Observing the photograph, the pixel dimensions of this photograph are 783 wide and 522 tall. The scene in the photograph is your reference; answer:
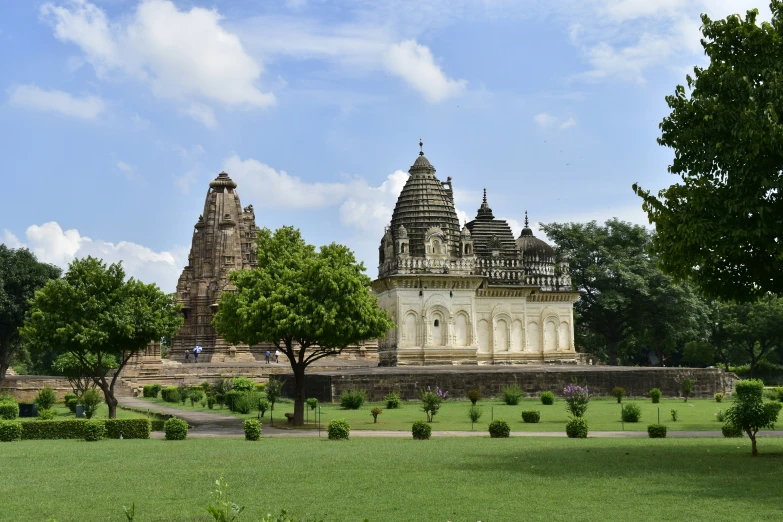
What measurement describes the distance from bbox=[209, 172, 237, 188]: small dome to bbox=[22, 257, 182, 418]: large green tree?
121ft

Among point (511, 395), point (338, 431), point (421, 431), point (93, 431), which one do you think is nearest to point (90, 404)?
point (93, 431)

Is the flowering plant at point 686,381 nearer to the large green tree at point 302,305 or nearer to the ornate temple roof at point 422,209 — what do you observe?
the ornate temple roof at point 422,209

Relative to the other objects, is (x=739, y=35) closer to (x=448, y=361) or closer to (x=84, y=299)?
(x=84, y=299)

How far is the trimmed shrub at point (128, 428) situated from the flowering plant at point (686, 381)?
83.8 feet

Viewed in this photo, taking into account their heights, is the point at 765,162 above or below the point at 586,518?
above

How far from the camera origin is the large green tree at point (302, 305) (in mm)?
28188

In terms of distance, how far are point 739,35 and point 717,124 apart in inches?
86.8

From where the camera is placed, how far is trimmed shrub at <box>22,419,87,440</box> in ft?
80.2

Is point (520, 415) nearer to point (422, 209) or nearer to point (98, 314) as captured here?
point (98, 314)

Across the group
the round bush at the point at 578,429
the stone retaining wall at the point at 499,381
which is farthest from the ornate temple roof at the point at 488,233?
the round bush at the point at 578,429

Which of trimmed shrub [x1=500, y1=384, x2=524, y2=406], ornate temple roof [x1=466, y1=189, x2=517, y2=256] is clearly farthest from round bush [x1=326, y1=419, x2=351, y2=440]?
ornate temple roof [x1=466, y1=189, x2=517, y2=256]

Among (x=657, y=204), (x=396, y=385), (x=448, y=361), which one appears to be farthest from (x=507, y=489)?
(x=448, y=361)

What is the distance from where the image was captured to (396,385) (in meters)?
38.0

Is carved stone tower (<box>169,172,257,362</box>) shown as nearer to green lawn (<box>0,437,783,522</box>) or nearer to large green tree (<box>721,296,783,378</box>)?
large green tree (<box>721,296,783,378</box>)
